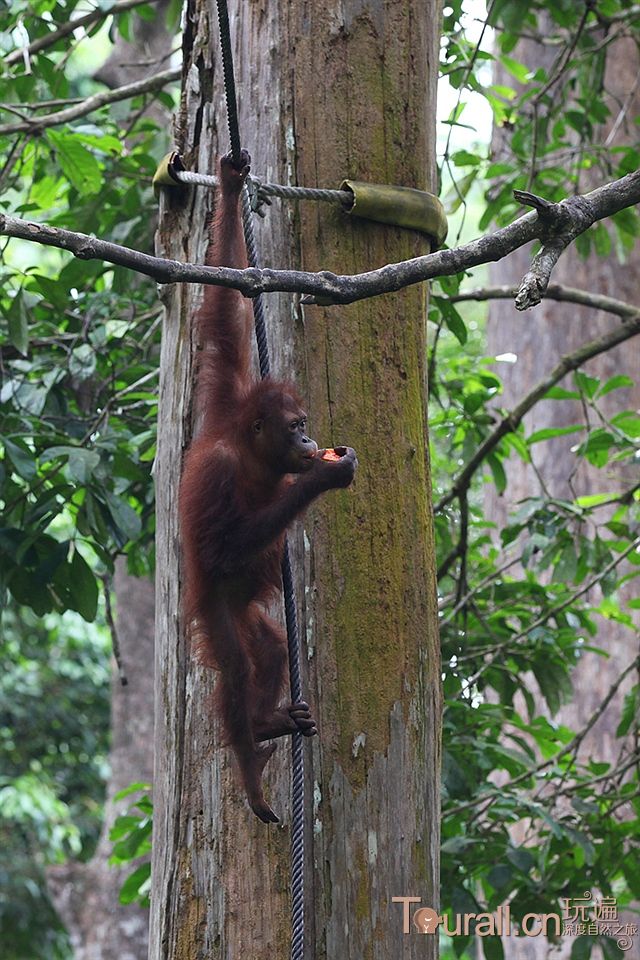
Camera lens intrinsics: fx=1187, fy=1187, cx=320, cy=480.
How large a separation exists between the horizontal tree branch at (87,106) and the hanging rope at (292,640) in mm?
1725

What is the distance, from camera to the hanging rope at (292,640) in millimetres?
1848

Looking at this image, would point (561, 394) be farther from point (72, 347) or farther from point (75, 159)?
point (75, 159)

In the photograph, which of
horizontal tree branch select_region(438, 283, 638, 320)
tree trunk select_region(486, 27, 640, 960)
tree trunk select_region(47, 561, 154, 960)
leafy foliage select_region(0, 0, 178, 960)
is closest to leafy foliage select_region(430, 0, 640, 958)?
horizontal tree branch select_region(438, 283, 638, 320)

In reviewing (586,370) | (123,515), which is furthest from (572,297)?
(586,370)

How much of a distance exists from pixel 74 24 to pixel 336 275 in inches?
108

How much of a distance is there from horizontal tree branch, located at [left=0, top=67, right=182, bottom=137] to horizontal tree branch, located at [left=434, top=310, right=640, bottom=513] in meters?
1.53

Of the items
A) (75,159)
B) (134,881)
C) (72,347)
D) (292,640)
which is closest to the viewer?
(292,640)

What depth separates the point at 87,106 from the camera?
385 centimetres

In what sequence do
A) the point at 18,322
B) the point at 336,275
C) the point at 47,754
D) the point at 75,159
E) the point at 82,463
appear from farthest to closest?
the point at 47,754 → the point at 75,159 → the point at 18,322 → the point at 82,463 → the point at 336,275

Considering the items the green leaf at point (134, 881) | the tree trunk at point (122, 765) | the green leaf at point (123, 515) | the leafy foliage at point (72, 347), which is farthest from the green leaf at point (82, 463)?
the tree trunk at point (122, 765)

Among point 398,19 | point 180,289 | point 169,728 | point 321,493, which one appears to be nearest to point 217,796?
point 169,728

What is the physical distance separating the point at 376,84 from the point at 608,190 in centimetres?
70

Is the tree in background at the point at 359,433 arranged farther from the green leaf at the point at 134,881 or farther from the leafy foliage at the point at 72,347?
the green leaf at the point at 134,881

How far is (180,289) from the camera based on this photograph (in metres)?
2.42
